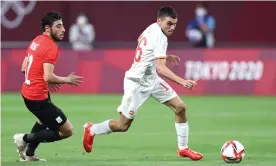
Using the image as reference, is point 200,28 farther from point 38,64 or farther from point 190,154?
point 38,64

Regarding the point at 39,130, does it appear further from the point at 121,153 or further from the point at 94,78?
the point at 94,78

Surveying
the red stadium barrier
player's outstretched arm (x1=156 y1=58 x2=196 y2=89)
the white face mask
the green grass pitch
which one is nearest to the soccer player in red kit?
the green grass pitch

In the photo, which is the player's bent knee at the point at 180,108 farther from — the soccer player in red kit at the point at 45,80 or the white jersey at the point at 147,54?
the soccer player in red kit at the point at 45,80

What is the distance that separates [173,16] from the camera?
12.3 m

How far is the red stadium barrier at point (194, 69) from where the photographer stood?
24000mm

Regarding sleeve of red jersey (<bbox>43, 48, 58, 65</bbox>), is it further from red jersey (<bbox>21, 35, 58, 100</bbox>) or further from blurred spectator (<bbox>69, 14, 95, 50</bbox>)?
blurred spectator (<bbox>69, 14, 95, 50</bbox>)

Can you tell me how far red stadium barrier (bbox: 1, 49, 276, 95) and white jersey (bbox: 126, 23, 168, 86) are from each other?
1129cm

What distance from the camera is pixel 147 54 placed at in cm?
1251

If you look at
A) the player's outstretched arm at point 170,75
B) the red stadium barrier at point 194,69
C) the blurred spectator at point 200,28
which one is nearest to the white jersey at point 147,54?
the player's outstretched arm at point 170,75

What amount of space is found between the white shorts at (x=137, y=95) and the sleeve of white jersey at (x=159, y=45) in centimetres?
73

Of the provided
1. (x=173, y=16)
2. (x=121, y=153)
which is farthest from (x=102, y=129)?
(x=173, y=16)

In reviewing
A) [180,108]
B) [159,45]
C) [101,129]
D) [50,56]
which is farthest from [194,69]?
[50,56]

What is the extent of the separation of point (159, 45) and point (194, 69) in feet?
39.5

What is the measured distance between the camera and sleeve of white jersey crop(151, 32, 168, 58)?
12023 mm
